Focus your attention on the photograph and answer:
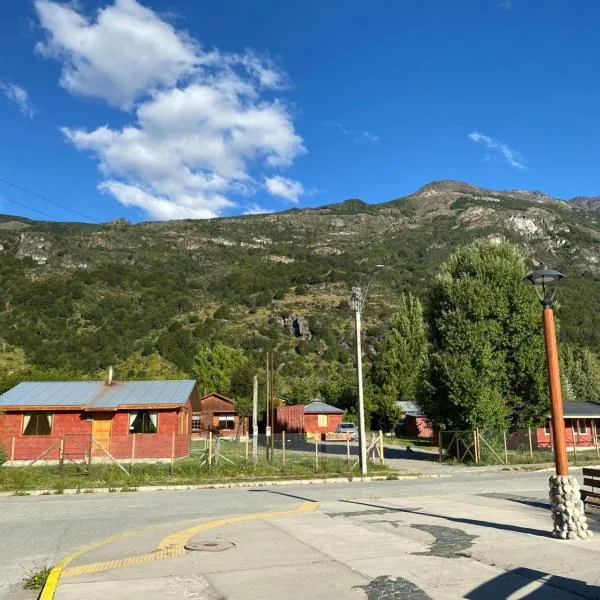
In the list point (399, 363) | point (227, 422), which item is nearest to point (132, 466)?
point (227, 422)

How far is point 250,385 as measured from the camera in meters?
69.2

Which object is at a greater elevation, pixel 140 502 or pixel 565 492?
pixel 565 492

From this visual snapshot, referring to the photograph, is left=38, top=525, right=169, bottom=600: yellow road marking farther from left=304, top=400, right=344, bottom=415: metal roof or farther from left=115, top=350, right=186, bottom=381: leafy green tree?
left=115, top=350, right=186, bottom=381: leafy green tree

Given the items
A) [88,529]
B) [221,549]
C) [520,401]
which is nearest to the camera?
[221,549]

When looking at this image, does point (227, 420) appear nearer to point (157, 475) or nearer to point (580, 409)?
point (580, 409)

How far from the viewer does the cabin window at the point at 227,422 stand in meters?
58.8

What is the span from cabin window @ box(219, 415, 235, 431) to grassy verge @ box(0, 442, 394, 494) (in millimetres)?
32493

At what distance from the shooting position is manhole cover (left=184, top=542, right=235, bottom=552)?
8906 millimetres

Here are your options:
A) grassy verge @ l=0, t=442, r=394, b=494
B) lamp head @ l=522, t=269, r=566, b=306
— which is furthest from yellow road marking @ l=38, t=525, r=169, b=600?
grassy verge @ l=0, t=442, r=394, b=494

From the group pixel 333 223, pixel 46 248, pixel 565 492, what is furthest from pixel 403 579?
pixel 333 223

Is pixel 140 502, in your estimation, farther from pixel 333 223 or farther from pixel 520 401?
pixel 333 223

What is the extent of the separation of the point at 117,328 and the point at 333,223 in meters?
107

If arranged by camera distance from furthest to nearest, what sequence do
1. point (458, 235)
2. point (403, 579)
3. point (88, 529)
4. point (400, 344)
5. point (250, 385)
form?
point (458, 235), point (250, 385), point (400, 344), point (88, 529), point (403, 579)

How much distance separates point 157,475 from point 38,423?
36.9 ft
